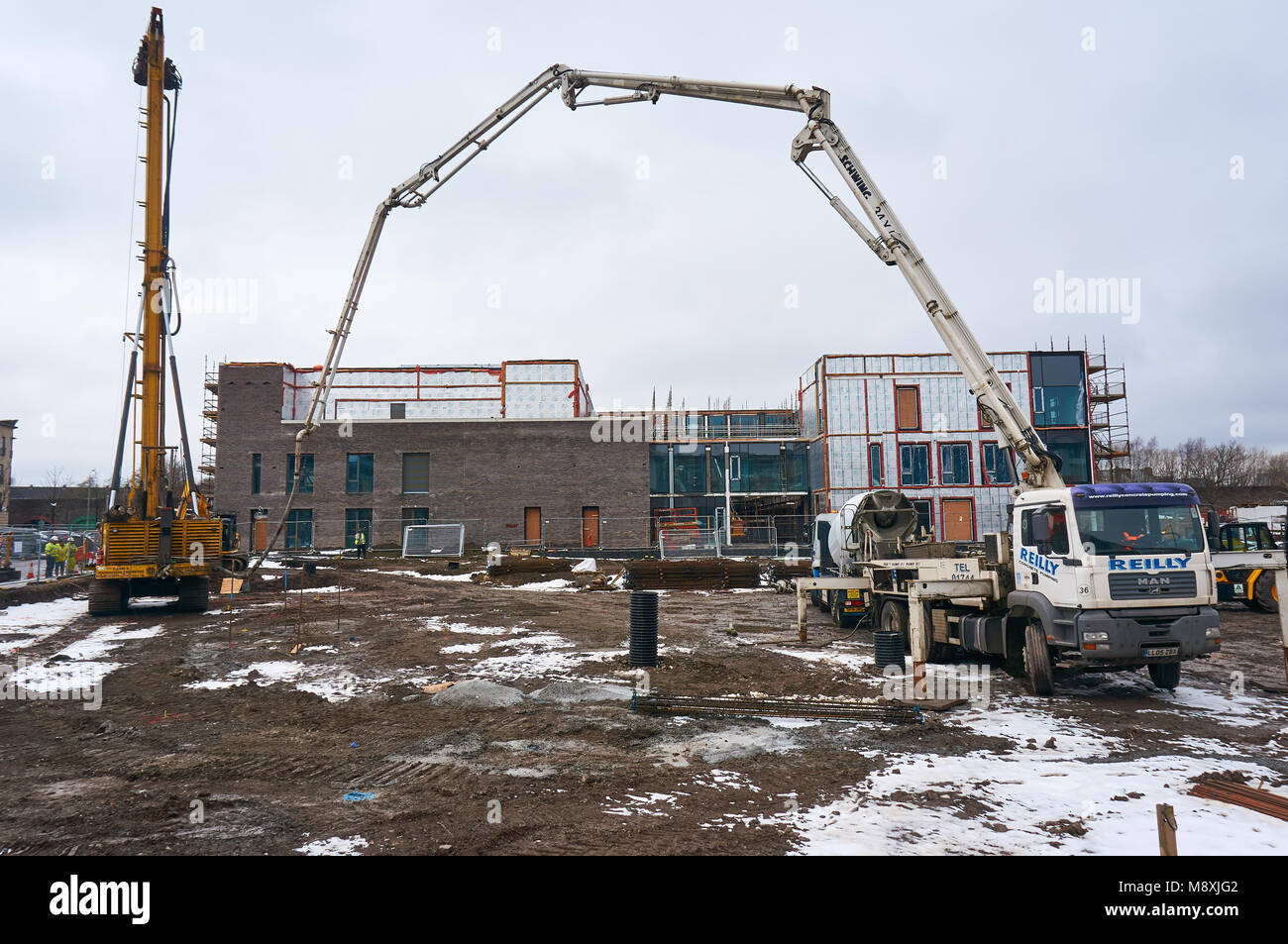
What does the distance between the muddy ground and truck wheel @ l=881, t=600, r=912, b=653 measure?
102 cm

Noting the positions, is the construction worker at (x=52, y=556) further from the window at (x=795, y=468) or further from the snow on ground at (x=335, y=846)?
the window at (x=795, y=468)

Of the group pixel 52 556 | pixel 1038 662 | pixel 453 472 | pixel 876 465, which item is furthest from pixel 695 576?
pixel 52 556

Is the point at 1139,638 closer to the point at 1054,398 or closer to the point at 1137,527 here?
the point at 1137,527

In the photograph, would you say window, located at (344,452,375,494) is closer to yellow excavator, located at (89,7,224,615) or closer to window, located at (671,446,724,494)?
window, located at (671,446,724,494)

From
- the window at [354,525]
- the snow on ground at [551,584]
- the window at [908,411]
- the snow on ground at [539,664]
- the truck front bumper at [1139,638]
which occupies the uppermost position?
the window at [908,411]

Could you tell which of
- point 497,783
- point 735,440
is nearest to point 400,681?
point 497,783

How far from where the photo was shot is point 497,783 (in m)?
6.34

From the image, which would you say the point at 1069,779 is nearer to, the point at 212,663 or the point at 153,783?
the point at 153,783

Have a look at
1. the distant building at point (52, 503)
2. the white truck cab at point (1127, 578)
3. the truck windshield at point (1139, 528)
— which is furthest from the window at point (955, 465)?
the distant building at point (52, 503)

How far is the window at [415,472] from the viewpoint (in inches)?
1702

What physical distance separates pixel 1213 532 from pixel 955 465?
3163cm

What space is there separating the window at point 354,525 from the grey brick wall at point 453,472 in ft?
1.10

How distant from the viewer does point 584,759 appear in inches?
278

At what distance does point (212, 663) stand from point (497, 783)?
8.28 meters
